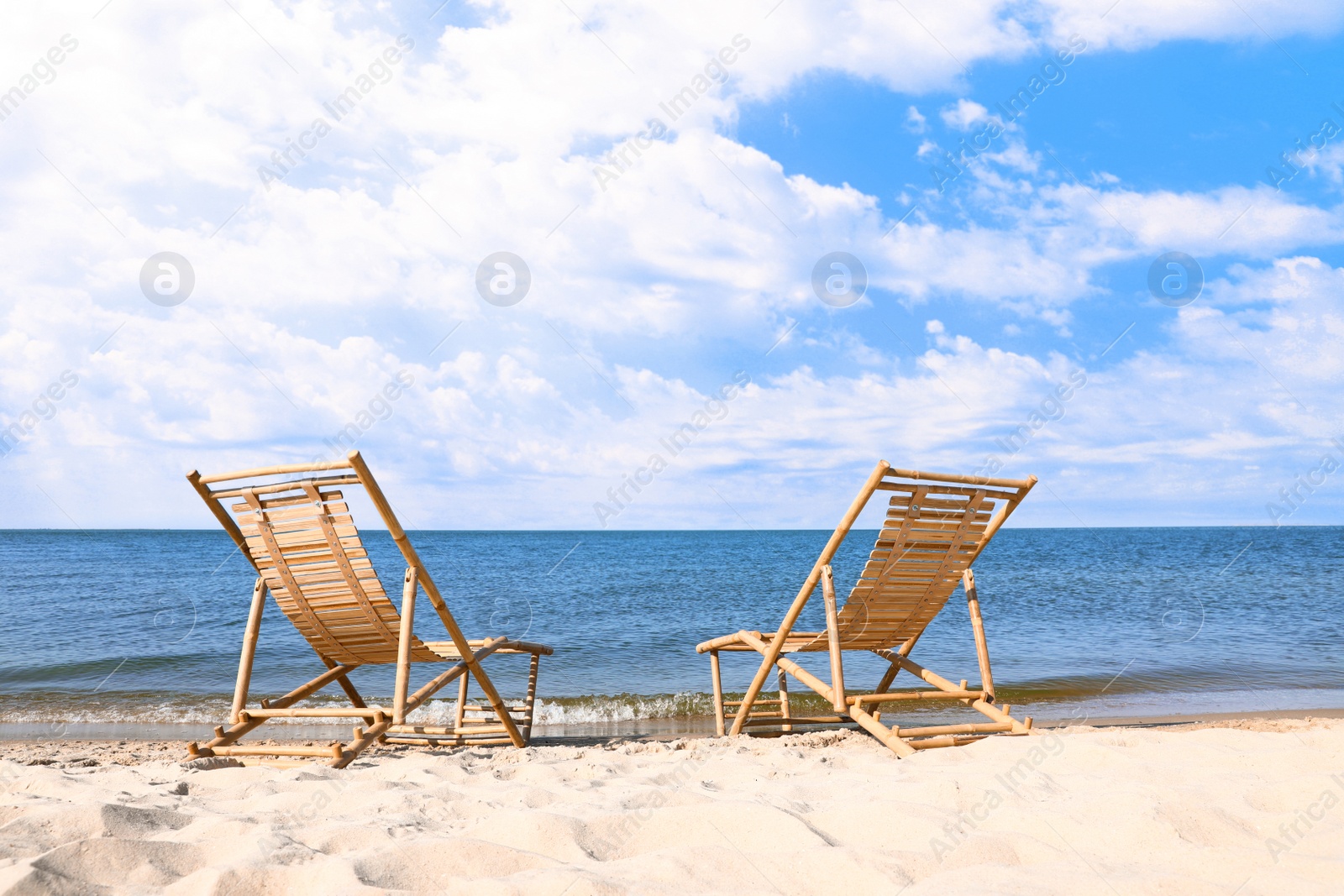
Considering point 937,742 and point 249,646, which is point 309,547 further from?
point 937,742

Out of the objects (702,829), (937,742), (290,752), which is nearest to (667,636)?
(937,742)

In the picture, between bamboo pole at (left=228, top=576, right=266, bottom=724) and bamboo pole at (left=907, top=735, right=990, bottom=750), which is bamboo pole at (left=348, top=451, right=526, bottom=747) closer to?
bamboo pole at (left=228, top=576, right=266, bottom=724)

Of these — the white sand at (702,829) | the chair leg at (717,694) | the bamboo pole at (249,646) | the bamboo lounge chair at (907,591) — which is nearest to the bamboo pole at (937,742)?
the bamboo lounge chair at (907,591)

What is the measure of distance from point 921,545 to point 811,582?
762 mm

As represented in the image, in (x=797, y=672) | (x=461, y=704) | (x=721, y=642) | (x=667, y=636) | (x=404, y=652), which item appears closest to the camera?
(x=404, y=652)

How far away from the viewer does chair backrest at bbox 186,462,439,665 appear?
14.0 feet

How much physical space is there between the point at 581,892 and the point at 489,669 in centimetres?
872

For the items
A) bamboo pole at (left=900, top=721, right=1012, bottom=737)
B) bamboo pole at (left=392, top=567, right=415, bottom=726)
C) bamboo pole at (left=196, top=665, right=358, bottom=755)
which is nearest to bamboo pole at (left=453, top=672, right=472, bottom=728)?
bamboo pole at (left=196, top=665, right=358, bottom=755)

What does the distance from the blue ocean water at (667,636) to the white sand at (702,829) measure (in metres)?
4.51

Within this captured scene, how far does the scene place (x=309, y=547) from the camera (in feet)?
14.7

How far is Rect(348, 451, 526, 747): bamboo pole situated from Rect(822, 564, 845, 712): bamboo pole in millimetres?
2074

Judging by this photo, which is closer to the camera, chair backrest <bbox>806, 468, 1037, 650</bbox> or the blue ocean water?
chair backrest <bbox>806, 468, 1037, 650</bbox>

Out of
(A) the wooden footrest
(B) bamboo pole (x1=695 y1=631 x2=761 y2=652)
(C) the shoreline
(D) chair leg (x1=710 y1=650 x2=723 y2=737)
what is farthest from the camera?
(C) the shoreline

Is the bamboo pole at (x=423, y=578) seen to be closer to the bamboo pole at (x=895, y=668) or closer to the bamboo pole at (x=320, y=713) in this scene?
the bamboo pole at (x=320, y=713)
